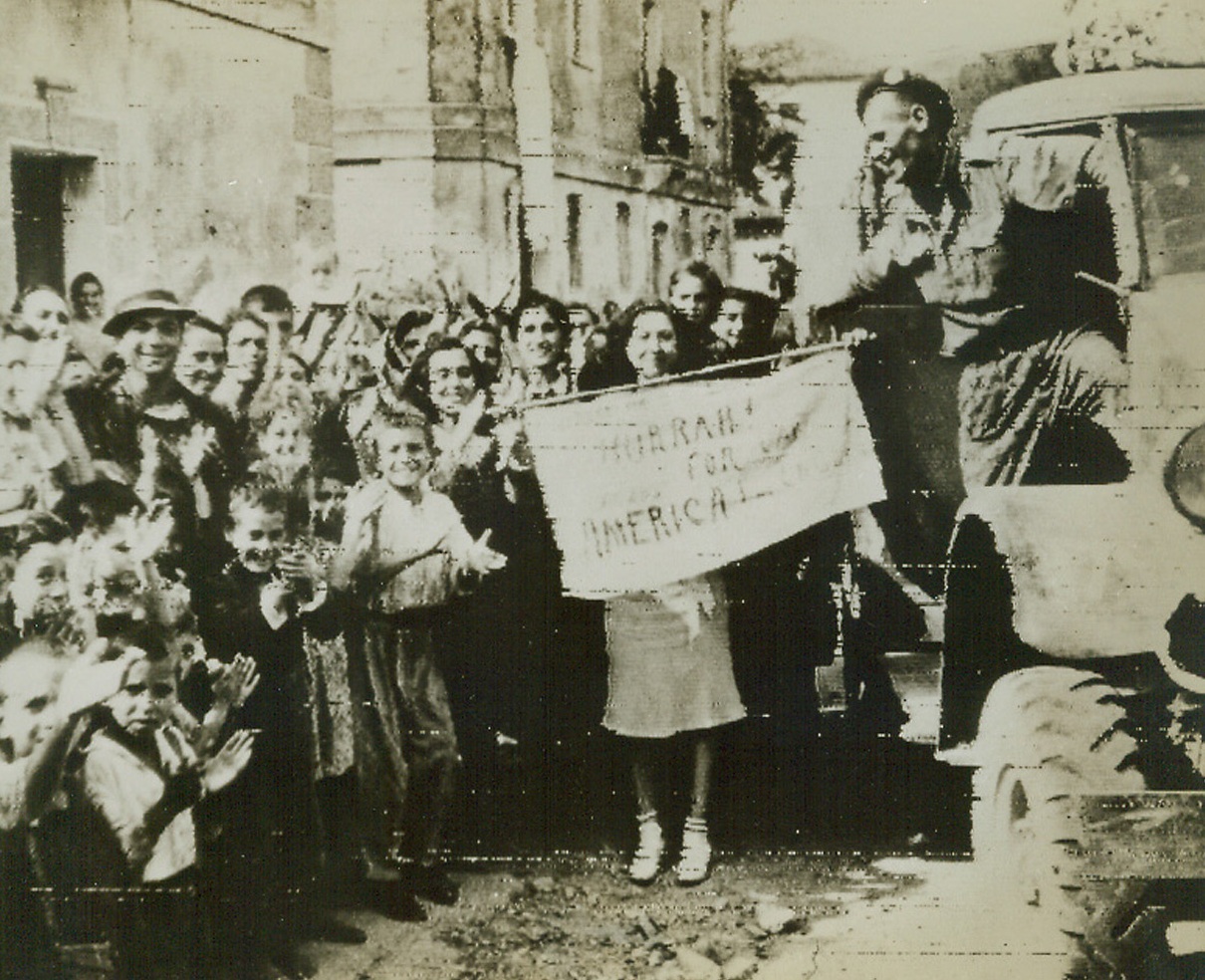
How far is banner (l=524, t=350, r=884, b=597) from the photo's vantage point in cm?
288

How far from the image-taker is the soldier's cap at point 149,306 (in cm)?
290

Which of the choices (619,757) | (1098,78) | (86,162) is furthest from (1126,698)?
(86,162)

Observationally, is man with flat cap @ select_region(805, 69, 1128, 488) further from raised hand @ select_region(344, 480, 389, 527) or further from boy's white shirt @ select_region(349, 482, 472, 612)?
raised hand @ select_region(344, 480, 389, 527)

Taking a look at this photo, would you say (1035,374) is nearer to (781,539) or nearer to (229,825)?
(781,539)

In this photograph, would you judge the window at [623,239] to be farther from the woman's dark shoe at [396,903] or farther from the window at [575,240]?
the woman's dark shoe at [396,903]

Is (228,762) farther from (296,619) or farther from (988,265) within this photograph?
(988,265)

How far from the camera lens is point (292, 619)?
2.92m

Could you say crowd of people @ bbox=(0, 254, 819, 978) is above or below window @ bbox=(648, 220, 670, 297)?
below

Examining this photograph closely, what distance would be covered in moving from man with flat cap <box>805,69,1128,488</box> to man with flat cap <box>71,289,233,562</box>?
150 centimetres

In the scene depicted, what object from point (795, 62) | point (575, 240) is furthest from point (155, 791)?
point (795, 62)

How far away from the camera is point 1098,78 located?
289 cm

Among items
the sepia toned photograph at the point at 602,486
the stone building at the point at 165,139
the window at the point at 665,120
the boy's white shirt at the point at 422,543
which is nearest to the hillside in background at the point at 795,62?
the sepia toned photograph at the point at 602,486

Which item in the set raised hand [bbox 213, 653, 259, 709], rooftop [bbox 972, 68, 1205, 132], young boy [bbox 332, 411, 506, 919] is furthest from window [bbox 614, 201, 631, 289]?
raised hand [bbox 213, 653, 259, 709]

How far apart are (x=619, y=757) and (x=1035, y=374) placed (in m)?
1.36
